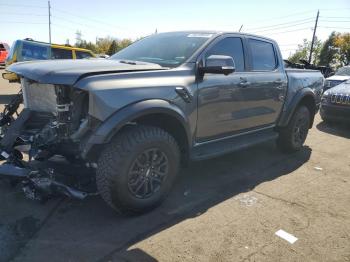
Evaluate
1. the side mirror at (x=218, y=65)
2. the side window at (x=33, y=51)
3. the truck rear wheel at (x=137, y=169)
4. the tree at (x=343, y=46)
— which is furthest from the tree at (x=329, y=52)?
the truck rear wheel at (x=137, y=169)

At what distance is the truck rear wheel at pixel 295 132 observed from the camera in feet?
18.6

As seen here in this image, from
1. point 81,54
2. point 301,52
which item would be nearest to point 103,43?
point 301,52

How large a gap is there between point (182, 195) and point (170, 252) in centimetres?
119

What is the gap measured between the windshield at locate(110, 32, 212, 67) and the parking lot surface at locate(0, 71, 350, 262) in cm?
155

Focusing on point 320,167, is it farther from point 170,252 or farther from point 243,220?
point 170,252

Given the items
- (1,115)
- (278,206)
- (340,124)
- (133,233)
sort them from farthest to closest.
A: (340,124) < (1,115) < (278,206) < (133,233)

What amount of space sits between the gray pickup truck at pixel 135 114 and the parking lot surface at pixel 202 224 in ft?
0.88

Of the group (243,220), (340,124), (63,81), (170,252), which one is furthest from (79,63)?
(340,124)

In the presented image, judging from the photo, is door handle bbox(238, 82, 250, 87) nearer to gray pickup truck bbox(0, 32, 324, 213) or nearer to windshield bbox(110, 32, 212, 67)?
gray pickup truck bbox(0, 32, 324, 213)

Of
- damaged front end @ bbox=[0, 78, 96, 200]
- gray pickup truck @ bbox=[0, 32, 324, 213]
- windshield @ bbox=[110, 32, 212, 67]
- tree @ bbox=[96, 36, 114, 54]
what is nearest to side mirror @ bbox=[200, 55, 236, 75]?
gray pickup truck @ bbox=[0, 32, 324, 213]

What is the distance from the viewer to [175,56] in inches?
157

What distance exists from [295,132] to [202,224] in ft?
10.3

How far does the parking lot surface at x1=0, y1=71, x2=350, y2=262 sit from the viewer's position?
9.48ft

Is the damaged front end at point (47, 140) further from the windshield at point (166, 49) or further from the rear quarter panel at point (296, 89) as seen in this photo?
the rear quarter panel at point (296, 89)
